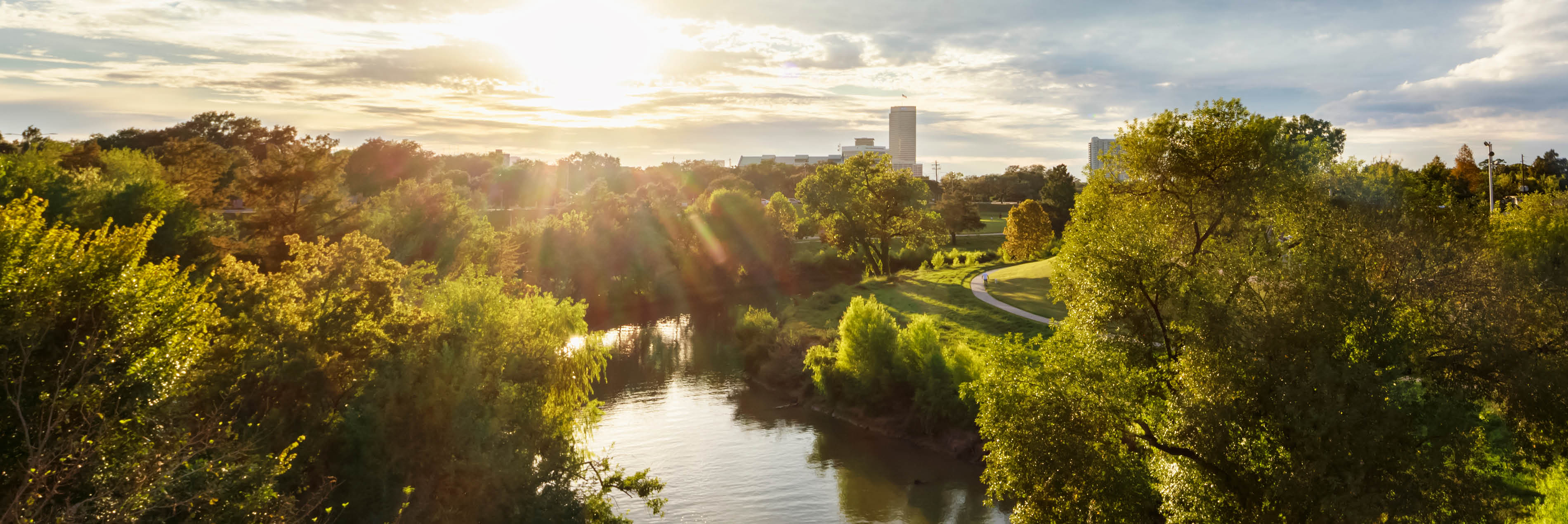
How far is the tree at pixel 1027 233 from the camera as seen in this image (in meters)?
76.7

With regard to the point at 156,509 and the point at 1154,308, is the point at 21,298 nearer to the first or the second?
the point at 156,509

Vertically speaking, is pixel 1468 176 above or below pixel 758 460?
above

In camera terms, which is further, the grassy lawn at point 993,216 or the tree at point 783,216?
the grassy lawn at point 993,216

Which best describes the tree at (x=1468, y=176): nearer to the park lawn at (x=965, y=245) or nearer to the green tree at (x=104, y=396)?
the park lawn at (x=965, y=245)

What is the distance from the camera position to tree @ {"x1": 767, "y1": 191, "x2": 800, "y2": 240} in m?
88.4

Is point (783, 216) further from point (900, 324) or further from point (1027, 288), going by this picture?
point (900, 324)

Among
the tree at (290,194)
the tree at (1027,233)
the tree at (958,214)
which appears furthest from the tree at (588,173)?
the tree at (290,194)

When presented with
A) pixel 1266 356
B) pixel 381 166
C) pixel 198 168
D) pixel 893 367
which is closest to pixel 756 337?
pixel 893 367

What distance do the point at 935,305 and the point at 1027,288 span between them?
711cm

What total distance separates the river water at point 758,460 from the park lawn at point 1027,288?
48.1 ft

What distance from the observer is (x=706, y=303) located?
76.7 meters

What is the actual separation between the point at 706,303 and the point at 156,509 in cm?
6255

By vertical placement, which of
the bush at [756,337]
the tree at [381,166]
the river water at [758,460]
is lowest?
the river water at [758,460]

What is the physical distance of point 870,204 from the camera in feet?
229
